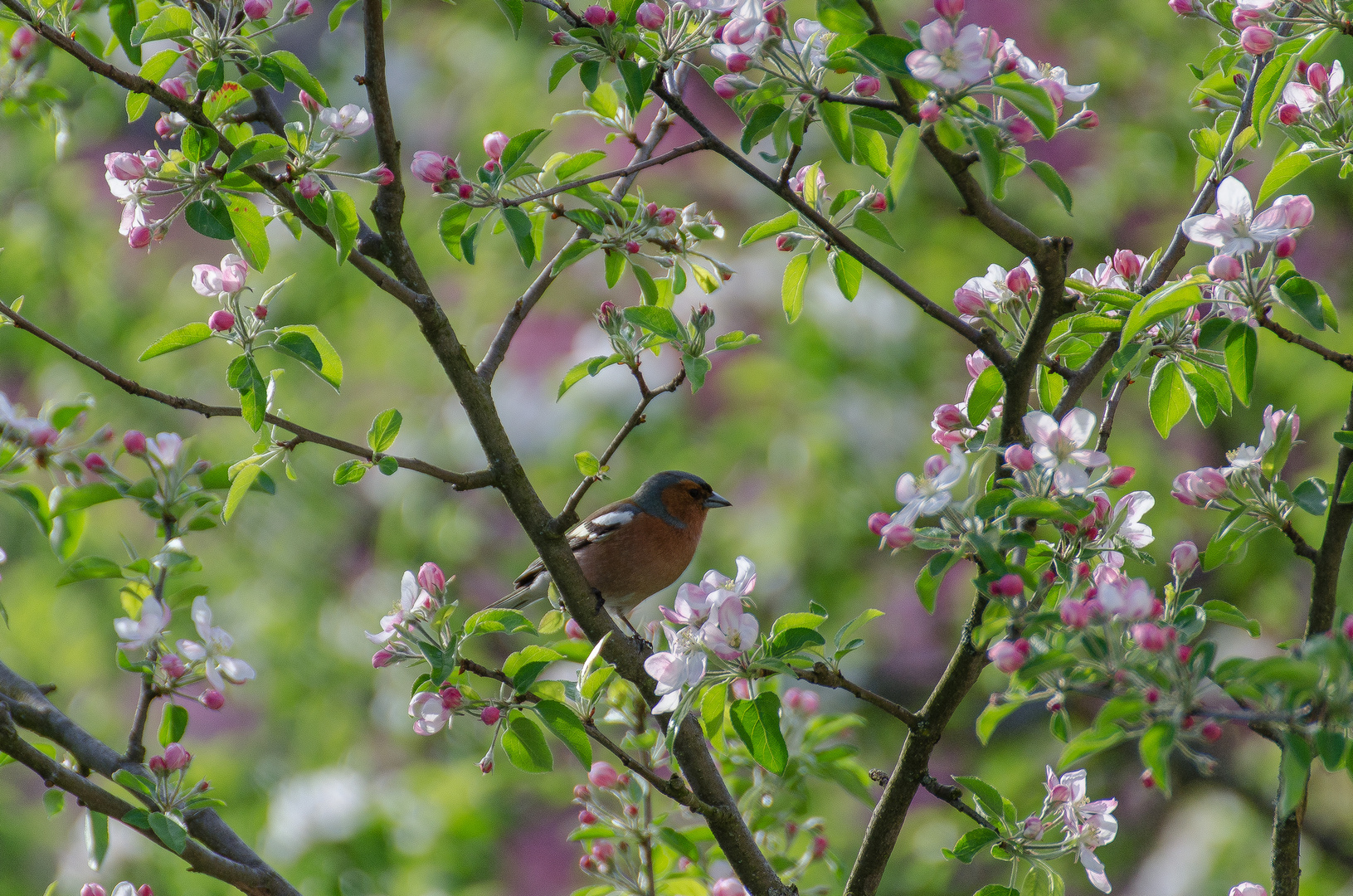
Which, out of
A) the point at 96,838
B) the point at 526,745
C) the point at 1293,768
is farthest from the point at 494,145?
the point at 1293,768

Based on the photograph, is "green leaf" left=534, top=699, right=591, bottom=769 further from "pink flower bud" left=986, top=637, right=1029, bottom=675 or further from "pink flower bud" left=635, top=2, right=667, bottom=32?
"pink flower bud" left=635, top=2, right=667, bottom=32

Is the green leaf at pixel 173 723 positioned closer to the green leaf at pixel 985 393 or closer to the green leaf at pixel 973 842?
the green leaf at pixel 973 842

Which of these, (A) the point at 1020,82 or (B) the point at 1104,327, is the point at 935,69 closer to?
(A) the point at 1020,82

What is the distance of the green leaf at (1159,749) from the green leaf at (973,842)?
2.47 ft

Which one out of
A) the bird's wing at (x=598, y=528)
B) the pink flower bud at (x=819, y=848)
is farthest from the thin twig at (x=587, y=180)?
the bird's wing at (x=598, y=528)

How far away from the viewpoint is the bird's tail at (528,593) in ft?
15.3

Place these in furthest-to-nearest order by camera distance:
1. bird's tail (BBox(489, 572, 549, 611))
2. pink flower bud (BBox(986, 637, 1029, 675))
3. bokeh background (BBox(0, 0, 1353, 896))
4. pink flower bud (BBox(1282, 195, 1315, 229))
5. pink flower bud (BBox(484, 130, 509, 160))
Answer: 1. bokeh background (BBox(0, 0, 1353, 896))
2. bird's tail (BBox(489, 572, 549, 611))
3. pink flower bud (BBox(484, 130, 509, 160))
4. pink flower bud (BBox(1282, 195, 1315, 229))
5. pink flower bud (BBox(986, 637, 1029, 675))

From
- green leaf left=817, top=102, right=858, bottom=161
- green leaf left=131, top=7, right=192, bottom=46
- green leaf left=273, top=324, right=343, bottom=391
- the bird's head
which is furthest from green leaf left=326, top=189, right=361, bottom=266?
the bird's head

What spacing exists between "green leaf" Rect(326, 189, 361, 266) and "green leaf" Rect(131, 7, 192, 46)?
419 mm

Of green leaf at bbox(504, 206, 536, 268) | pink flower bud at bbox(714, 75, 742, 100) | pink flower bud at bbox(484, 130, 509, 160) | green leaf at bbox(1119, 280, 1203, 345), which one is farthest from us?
pink flower bud at bbox(484, 130, 509, 160)

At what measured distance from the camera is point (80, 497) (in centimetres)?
182

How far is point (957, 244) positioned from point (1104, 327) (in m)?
5.32

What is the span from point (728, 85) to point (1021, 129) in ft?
1.73

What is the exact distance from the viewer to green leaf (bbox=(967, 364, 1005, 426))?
219 cm
